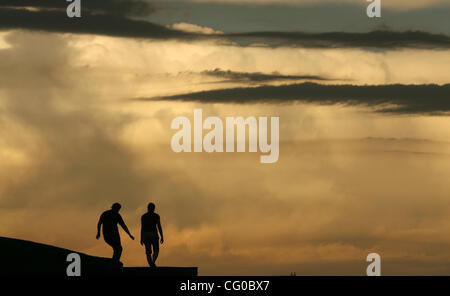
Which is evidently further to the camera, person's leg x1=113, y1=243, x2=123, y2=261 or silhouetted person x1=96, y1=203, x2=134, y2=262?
person's leg x1=113, y1=243, x2=123, y2=261

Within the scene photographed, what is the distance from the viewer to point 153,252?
39.9m

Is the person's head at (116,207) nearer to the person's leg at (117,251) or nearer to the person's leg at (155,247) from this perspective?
the person's leg at (117,251)

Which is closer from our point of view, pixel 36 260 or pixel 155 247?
pixel 155 247

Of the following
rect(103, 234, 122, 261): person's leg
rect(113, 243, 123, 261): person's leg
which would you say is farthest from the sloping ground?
rect(103, 234, 122, 261): person's leg

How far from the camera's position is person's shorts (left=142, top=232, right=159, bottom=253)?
129 feet

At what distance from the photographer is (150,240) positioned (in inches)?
1550

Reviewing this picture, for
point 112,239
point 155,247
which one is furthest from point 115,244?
point 155,247

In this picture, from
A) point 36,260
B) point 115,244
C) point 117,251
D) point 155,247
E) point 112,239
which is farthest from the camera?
point 36,260

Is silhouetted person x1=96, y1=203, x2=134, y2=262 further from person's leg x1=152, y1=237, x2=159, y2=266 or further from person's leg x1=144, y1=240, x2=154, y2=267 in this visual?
person's leg x1=152, y1=237, x2=159, y2=266

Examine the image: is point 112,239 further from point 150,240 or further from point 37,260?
point 37,260
